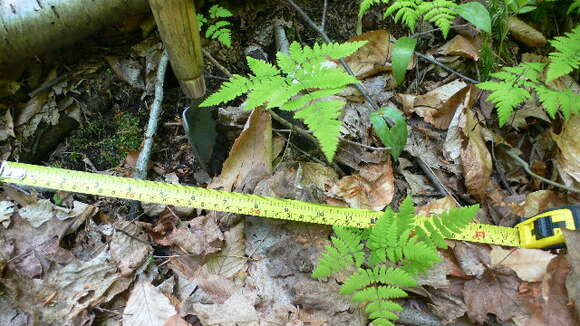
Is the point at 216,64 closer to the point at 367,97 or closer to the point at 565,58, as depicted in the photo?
the point at 367,97

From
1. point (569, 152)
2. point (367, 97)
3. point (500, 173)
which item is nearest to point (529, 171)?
point (500, 173)

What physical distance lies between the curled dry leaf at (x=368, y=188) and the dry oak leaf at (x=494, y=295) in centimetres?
68

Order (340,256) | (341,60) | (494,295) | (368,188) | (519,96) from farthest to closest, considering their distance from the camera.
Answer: (341,60), (368,188), (519,96), (494,295), (340,256)

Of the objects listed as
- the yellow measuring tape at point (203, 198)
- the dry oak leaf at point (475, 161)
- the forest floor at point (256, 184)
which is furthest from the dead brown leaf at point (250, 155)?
the dry oak leaf at point (475, 161)

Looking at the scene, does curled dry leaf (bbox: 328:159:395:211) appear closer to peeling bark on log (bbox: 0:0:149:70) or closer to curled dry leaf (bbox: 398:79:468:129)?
curled dry leaf (bbox: 398:79:468:129)

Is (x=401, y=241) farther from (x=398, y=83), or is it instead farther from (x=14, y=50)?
(x=14, y=50)

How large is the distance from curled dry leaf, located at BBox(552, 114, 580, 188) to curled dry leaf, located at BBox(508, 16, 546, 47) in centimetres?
72

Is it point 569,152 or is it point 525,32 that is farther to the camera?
point 525,32

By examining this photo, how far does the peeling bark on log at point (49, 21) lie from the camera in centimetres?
253

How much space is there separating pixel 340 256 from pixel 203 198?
0.85 m

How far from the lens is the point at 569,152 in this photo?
8.98 ft

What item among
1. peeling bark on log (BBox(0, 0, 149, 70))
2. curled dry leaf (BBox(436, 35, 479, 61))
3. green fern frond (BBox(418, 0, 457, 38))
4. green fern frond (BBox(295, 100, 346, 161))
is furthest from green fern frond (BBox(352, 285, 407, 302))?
peeling bark on log (BBox(0, 0, 149, 70))

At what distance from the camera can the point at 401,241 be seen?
6.54 ft

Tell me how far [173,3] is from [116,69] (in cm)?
142
